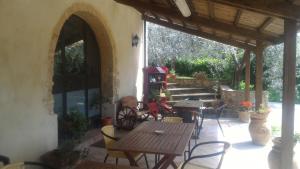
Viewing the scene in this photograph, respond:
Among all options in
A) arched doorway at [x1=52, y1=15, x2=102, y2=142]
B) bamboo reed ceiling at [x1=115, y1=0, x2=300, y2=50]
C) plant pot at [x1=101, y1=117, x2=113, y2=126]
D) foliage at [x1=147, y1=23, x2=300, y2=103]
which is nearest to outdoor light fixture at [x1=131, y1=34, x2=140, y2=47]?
bamboo reed ceiling at [x1=115, y1=0, x2=300, y2=50]

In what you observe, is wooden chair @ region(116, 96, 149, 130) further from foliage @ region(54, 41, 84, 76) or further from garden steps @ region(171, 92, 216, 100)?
garden steps @ region(171, 92, 216, 100)

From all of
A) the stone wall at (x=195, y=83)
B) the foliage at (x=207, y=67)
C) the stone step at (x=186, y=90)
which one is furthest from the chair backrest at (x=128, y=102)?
the foliage at (x=207, y=67)

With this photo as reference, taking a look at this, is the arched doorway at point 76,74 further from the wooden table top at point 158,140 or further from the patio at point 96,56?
the wooden table top at point 158,140

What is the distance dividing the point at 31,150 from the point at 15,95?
819mm

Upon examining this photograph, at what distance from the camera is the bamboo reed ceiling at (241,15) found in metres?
3.54

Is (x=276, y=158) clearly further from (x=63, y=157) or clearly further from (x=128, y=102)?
(x=128, y=102)

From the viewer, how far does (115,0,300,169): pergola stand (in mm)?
3654

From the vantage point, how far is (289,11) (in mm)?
3484

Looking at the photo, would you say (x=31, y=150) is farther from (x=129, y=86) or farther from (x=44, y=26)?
(x=129, y=86)

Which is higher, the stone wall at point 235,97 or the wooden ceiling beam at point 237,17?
the wooden ceiling beam at point 237,17

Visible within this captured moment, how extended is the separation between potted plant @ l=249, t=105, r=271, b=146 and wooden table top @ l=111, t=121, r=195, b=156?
92.4 inches

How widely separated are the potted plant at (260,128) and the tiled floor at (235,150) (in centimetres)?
14

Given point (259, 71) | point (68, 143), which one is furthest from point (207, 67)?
point (68, 143)

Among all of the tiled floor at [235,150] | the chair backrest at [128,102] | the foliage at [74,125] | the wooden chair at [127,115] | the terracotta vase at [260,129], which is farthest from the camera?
the chair backrest at [128,102]
